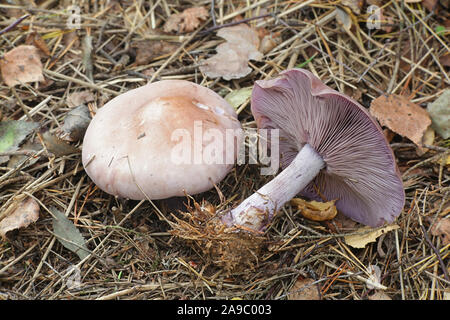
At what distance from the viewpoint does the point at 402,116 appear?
2930 millimetres

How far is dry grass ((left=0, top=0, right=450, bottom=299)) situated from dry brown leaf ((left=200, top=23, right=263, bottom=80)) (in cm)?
8

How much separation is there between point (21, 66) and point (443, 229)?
3173mm

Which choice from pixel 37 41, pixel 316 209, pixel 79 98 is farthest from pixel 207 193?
pixel 37 41

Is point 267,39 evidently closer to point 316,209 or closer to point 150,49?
point 150,49

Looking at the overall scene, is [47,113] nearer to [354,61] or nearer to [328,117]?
[328,117]

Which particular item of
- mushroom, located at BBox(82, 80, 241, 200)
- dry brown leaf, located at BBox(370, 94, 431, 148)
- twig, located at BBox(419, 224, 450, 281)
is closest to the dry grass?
twig, located at BBox(419, 224, 450, 281)

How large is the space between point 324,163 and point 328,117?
0.38 m

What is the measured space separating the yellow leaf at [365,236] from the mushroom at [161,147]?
33.5 inches

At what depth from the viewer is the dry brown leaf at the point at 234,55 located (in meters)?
3.29

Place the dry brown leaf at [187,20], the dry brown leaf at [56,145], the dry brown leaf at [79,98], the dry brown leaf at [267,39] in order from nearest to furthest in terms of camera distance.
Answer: the dry brown leaf at [56,145]
the dry brown leaf at [79,98]
the dry brown leaf at [267,39]
the dry brown leaf at [187,20]

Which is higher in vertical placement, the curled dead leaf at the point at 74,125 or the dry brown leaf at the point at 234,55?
the dry brown leaf at the point at 234,55

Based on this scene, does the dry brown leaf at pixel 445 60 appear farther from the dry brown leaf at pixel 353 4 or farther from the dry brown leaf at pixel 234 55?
the dry brown leaf at pixel 234 55

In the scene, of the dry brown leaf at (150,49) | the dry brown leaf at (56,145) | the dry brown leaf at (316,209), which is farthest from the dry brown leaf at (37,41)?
the dry brown leaf at (316,209)

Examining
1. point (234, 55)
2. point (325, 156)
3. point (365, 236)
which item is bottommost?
point (365, 236)
